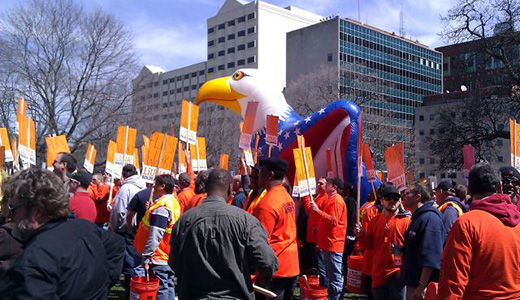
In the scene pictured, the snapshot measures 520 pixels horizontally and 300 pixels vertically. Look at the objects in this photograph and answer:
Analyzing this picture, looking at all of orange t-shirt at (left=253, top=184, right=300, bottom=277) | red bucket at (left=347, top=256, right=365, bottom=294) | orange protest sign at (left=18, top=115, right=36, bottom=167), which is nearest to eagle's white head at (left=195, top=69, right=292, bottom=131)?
orange protest sign at (left=18, top=115, right=36, bottom=167)

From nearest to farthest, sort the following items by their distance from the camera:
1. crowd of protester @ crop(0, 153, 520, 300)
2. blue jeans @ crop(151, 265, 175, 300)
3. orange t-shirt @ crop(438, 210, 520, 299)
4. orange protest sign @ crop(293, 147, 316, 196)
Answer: crowd of protester @ crop(0, 153, 520, 300) < orange t-shirt @ crop(438, 210, 520, 299) < blue jeans @ crop(151, 265, 175, 300) < orange protest sign @ crop(293, 147, 316, 196)

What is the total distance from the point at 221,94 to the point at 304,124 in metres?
3.14

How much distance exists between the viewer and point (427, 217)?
4801 mm

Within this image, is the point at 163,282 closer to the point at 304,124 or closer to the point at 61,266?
the point at 61,266

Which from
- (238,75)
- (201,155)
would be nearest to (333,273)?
(201,155)

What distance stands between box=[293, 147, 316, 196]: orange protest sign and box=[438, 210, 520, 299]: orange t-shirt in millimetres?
4175

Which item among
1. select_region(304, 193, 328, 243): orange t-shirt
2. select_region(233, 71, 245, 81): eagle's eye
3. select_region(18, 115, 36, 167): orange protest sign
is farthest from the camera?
select_region(233, 71, 245, 81): eagle's eye

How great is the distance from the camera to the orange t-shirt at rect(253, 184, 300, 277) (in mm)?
4898

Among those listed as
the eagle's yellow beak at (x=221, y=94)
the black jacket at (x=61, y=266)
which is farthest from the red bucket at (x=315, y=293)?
the eagle's yellow beak at (x=221, y=94)

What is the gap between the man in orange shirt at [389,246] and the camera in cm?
546

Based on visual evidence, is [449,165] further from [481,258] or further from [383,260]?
[481,258]

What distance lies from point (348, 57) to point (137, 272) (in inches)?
2591

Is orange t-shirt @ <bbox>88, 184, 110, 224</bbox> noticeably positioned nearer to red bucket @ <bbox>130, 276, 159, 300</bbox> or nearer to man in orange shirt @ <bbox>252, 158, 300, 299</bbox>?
red bucket @ <bbox>130, 276, 159, 300</bbox>

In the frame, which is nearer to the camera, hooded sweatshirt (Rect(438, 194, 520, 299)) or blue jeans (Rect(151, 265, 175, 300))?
hooded sweatshirt (Rect(438, 194, 520, 299))
